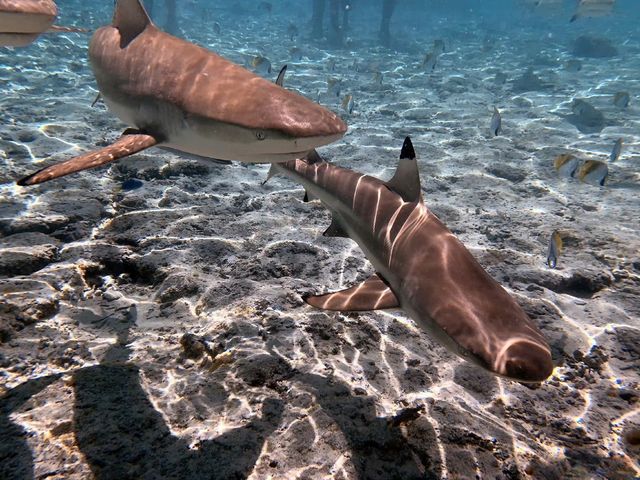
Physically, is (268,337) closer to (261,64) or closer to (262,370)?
(262,370)

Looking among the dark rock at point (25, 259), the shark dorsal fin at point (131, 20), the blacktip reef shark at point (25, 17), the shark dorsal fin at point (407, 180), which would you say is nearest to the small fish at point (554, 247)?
the shark dorsal fin at point (407, 180)

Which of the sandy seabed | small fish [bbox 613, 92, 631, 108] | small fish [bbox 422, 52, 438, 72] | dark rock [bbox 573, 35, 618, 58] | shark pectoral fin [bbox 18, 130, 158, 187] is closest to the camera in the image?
shark pectoral fin [bbox 18, 130, 158, 187]

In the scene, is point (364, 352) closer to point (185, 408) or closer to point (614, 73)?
point (185, 408)

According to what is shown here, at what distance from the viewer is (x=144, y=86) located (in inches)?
121

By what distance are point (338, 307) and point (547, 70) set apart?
28607 mm

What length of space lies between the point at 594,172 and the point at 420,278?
5835 millimetres

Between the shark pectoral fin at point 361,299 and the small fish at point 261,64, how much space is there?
12617 millimetres

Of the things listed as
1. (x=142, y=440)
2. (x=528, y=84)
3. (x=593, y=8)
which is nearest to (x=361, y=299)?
(x=142, y=440)

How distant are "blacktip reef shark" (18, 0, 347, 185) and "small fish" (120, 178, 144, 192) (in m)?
3.67

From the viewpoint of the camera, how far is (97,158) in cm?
275

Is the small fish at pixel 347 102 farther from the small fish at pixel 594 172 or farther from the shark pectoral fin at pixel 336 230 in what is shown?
the shark pectoral fin at pixel 336 230

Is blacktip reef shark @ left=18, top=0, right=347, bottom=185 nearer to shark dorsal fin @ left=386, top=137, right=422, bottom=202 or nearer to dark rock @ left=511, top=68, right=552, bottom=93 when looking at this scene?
shark dorsal fin @ left=386, top=137, right=422, bottom=202

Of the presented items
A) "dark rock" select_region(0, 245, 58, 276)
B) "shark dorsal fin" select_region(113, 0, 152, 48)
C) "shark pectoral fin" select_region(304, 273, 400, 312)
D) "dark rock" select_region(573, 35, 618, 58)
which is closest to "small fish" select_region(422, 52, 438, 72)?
"shark dorsal fin" select_region(113, 0, 152, 48)

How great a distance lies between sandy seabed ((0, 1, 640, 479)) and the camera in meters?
2.69
